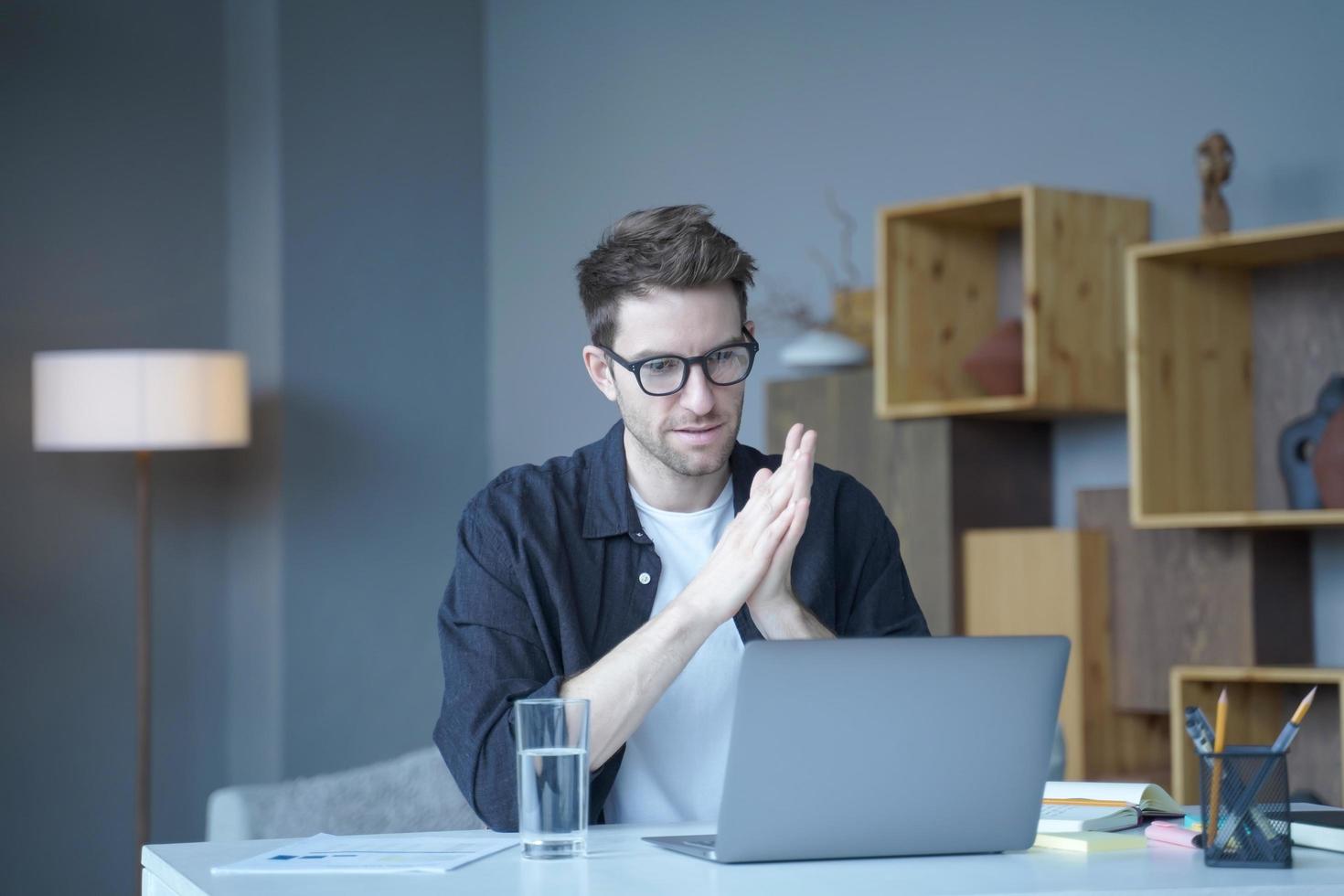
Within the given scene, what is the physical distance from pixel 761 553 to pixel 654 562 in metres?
0.31

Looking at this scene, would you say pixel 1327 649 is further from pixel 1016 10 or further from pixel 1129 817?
pixel 1129 817

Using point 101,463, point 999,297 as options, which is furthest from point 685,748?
point 101,463

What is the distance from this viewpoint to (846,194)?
4.37 metres

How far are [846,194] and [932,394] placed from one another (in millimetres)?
805

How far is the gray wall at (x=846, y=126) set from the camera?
345 cm

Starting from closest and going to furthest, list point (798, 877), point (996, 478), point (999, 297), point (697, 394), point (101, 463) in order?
1. point (798, 877)
2. point (697, 394)
3. point (996, 478)
4. point (999, 297)
5. point (101, 463)

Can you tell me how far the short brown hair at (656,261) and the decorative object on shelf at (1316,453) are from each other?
1603 mm

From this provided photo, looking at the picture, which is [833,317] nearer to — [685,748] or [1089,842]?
[685,748]

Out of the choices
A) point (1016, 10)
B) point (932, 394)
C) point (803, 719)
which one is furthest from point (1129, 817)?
point (1016, 10)

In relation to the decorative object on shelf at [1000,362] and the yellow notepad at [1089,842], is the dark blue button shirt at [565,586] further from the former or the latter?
the decorative object on shelf at [1000,362]

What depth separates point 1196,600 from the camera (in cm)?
348

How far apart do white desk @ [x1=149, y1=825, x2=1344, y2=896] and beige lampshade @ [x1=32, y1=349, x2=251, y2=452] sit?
303 cm

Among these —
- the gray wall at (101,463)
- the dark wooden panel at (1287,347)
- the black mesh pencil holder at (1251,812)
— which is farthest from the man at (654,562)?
the gray wall at (101,463)

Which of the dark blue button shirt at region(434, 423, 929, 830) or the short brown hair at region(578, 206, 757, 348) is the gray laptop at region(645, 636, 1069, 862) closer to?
the dark blue button shirt at region(434, 423, 929, 830)
